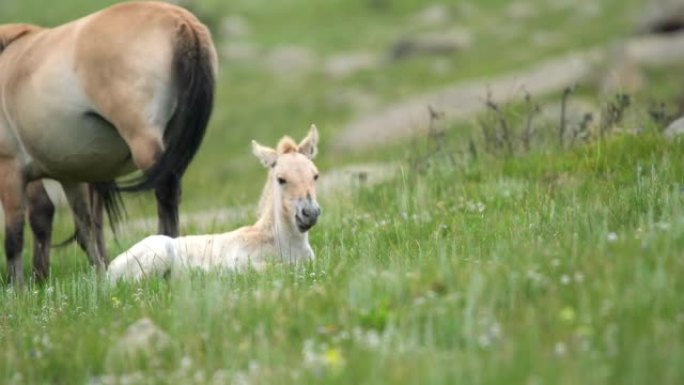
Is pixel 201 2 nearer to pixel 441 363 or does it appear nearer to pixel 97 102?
pixel 97 102

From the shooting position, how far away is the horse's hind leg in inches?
405

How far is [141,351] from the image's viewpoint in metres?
5.42

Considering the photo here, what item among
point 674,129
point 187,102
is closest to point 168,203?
point 187,102

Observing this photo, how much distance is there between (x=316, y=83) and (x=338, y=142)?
52.8 ft

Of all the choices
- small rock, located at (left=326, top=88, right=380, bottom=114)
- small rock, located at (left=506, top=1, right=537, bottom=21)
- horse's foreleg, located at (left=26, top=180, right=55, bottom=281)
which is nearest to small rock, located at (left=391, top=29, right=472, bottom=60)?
small rock, located at (left=326, top=88, right=380, bottom=114)

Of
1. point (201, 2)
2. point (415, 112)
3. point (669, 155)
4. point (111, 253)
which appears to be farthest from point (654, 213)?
point (201, 2)

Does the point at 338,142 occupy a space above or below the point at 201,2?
below

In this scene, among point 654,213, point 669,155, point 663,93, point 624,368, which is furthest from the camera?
point 663,93

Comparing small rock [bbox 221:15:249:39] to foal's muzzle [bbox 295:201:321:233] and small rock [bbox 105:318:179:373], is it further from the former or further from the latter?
small rock [bbox 105:318:179:373]

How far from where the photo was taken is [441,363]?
4.50 m

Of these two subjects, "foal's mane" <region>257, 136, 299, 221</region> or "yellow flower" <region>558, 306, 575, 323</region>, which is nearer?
"yellow flower" <region>558, 306, 575, 323</region>

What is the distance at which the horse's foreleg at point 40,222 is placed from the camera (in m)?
10.9

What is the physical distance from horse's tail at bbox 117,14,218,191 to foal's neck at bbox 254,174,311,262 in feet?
3.21

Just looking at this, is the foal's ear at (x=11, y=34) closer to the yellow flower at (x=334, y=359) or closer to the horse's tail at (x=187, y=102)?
the horse's tail at (x=187, y=102)
